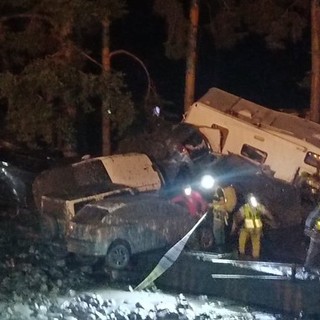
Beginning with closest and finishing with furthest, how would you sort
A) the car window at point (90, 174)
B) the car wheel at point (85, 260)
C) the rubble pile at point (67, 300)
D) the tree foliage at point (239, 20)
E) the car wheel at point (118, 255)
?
the rubble pile at point (67, 300) → the car wheel at point (118, 255) → the car wheel at point (85, 260) → the car window at point (90, 174) → the tree foliage at point (239, 20)

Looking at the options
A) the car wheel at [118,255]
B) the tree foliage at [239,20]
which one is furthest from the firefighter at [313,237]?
the tree foliage at [239,20]

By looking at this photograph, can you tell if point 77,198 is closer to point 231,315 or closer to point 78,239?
point 78,239

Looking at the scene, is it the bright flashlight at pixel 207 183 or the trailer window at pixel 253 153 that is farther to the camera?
the trailer window at pixel 253 153

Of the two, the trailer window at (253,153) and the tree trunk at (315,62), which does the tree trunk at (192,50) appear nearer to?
the tree trunk at (315,62)

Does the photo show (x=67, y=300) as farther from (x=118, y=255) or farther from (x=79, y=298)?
(x=118, y=255)

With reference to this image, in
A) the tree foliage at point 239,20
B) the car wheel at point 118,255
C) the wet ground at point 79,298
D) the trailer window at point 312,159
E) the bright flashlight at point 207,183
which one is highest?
the tree foliage at point 239,20

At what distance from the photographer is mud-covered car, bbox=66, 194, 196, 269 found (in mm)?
15938

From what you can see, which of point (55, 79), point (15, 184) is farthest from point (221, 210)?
point (55, 79)

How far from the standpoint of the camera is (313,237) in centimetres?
1628

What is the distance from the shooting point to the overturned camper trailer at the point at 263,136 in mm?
21188

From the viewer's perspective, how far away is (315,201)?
20.8m

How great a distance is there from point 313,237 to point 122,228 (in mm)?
3144

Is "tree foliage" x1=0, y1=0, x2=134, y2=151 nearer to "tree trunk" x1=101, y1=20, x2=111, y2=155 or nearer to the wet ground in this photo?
"tree trunk" x1=101, y1=20, x2=111, y2=155

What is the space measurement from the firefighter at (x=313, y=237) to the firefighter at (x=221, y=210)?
156 cm
